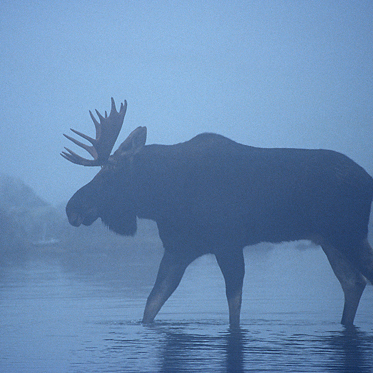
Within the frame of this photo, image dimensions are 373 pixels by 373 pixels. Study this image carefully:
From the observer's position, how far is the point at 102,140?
9.18m

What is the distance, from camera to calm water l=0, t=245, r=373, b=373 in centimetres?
609

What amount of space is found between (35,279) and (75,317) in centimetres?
754

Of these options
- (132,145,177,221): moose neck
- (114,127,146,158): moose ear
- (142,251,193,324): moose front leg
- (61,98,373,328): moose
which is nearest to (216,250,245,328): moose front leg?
(61,98,373,328): moose

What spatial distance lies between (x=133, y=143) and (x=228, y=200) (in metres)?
1.39

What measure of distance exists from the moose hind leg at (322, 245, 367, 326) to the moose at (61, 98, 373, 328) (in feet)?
0.04

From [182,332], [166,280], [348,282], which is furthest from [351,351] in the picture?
[166,280]

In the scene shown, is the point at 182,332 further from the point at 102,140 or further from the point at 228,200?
the point at 102,140

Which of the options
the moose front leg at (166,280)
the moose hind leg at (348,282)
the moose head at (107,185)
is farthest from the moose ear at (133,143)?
the moose hind leg at (348,282)

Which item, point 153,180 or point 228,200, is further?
point 153,180

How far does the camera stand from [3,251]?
38.5 metres

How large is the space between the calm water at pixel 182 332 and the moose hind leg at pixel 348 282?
0.77 feet

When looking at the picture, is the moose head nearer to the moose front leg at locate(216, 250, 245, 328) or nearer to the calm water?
the calm water

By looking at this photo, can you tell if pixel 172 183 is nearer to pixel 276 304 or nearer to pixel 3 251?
pixel 276 304

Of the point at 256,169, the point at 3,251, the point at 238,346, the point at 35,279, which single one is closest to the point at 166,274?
the point at 256,169
